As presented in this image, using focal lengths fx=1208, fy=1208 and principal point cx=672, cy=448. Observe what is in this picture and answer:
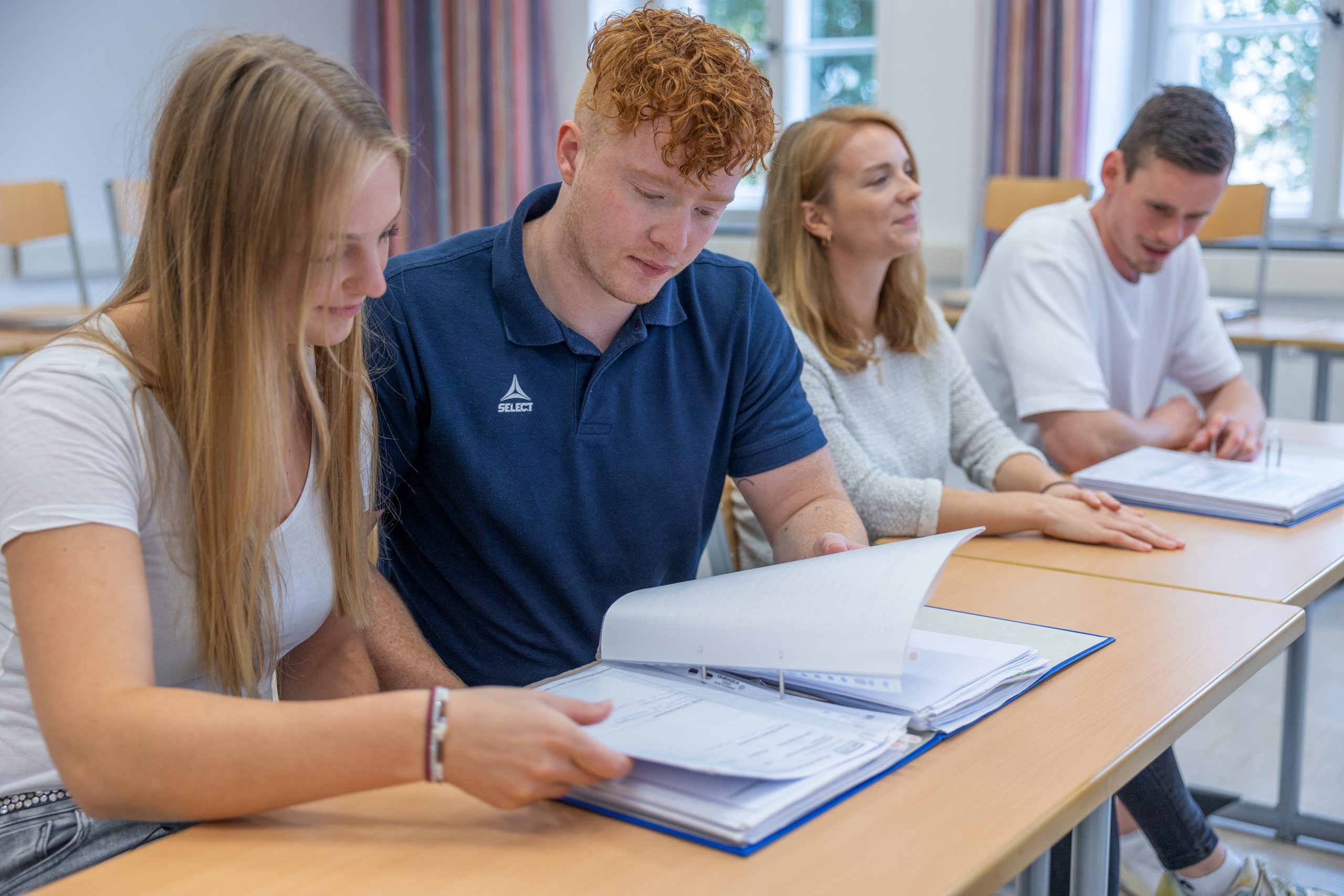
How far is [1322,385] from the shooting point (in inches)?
→ 136

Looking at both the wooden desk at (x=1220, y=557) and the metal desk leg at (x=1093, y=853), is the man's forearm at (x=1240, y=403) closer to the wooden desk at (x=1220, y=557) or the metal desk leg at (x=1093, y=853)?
the wooden desk at (x=1220, y=557)


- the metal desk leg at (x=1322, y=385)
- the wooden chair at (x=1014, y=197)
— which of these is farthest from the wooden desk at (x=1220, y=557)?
the wooden chair at (x=1014, y=197)

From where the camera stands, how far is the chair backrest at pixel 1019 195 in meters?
4.07

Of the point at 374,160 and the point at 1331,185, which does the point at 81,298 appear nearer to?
the point at 374,160

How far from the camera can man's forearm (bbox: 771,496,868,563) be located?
1.41m

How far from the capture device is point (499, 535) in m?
1.36

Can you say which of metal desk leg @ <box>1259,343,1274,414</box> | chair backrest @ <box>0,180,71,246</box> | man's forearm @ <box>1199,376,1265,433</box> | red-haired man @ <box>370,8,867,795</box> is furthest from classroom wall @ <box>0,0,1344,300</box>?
red-haired man @ <box>370,8,867,795</box>

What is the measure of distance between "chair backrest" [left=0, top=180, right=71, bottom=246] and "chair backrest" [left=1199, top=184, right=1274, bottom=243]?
144 inches

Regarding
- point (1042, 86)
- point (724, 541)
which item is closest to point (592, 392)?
point (724, 541)

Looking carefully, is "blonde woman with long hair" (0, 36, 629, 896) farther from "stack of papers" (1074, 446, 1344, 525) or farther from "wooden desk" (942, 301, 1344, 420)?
"wooden desk" (942, 301, 1344, 420)

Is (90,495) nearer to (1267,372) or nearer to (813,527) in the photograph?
(813,527)

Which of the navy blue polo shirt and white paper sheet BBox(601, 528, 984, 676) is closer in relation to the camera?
white paper sheet BBox(601, 528, 984, 676)

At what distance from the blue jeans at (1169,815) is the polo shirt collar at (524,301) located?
3.00ft

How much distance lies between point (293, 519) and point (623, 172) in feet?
1.58
